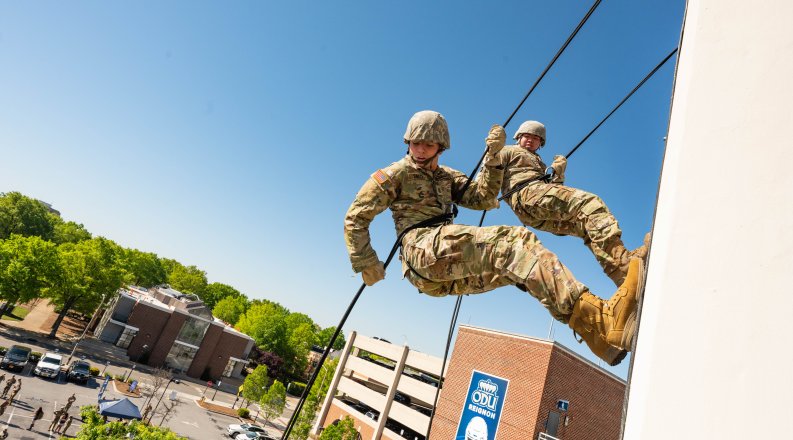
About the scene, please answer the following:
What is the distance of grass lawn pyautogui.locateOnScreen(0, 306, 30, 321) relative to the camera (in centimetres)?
4991

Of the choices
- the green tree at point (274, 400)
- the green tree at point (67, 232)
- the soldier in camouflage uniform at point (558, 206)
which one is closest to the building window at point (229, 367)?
the green tree at point (274, 400)

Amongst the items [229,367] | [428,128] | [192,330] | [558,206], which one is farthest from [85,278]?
[558,206]

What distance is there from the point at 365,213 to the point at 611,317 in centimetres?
206

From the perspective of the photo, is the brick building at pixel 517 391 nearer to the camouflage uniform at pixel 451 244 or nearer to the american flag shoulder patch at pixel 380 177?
the camouflage uniform at pixel 451 244

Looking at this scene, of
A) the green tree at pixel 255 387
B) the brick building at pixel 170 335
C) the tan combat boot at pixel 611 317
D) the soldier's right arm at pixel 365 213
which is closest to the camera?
the tan combat boot at pixel 611 317

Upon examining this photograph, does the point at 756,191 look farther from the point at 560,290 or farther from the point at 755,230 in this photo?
the point at 560,290

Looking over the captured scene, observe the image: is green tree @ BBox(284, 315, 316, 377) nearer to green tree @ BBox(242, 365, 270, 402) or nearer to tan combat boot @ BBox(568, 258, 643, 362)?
green tree @ BBox(242, 365, 270, 402)

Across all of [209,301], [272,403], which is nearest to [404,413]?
[272,403]

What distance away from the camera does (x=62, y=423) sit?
2052cm

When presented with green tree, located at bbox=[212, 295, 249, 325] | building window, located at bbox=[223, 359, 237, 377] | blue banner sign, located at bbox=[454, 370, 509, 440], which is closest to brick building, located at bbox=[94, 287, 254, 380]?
building window, located at bbox=[223, 359, 237, 377]

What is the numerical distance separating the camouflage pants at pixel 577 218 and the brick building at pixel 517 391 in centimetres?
2004

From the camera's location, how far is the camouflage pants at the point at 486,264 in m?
2.56

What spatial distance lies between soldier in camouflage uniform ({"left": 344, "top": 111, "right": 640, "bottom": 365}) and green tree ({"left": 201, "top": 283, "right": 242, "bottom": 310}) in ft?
338

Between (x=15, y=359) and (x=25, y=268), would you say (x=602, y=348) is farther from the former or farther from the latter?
A: (x=25, y=268)
